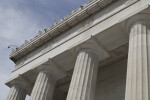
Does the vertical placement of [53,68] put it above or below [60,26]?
below

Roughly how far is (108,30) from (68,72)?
15.2 meters

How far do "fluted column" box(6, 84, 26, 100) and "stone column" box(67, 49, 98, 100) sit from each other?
665 inches

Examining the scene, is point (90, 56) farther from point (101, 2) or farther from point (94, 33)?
point (101, 2)

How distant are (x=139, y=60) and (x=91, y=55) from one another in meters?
11.0

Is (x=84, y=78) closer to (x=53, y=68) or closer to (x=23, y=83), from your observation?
(x=53, y=68)

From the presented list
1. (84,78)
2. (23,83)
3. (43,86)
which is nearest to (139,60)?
(84,78)

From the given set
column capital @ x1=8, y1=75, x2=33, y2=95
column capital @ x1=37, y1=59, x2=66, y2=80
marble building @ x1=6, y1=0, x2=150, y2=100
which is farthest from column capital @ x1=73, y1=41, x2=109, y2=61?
column capital @ x1=8, y1=75, x2=33, y2=95

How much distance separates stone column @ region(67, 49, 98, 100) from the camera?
118ft

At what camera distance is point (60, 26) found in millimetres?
49219

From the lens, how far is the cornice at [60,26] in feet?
146

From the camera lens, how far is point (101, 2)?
4353 cm

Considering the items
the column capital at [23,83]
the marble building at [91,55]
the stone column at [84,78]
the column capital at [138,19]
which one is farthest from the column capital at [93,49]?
the column capital at [23,83]

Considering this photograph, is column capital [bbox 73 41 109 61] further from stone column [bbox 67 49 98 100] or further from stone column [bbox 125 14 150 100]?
stone column [bbox 125 14 150 100]

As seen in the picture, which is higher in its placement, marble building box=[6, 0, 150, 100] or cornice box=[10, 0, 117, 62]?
cornice box=[10, 0, 117, 62]
